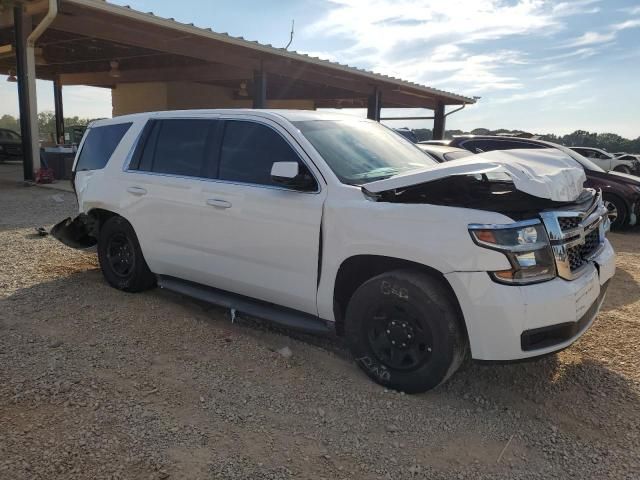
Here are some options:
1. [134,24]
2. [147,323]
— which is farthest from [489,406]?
[134,24]

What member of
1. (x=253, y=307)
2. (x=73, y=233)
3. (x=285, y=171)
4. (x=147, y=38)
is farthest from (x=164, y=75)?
(x=285, y=171)

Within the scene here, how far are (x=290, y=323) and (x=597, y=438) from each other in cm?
197

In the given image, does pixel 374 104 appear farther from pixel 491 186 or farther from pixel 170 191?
pixel 491 186

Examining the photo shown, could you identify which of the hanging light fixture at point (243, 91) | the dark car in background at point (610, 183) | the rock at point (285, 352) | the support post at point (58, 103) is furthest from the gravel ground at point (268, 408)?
the support post at point (58, 103)

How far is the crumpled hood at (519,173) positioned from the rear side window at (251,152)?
0.83 meters

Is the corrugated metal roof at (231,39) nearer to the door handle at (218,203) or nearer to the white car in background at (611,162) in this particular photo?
the white car in background at (611,162)

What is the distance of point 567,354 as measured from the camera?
3.96 metres

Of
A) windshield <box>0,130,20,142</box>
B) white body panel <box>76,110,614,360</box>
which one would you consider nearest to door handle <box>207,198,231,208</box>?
white body panel <box>76,110,614,360</box>

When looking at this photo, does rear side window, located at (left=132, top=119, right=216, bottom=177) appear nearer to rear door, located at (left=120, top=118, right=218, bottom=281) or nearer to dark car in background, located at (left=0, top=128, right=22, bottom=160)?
rear door, located at (left=120, top=118, right=218, bottom=281)

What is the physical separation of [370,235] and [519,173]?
0.93 meters

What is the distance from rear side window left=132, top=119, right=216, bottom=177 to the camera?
4.39 meters

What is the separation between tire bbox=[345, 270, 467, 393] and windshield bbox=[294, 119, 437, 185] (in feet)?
2.64

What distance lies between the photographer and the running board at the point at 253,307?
3.68 meters

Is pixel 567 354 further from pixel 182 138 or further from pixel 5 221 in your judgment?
pixel 5 221
